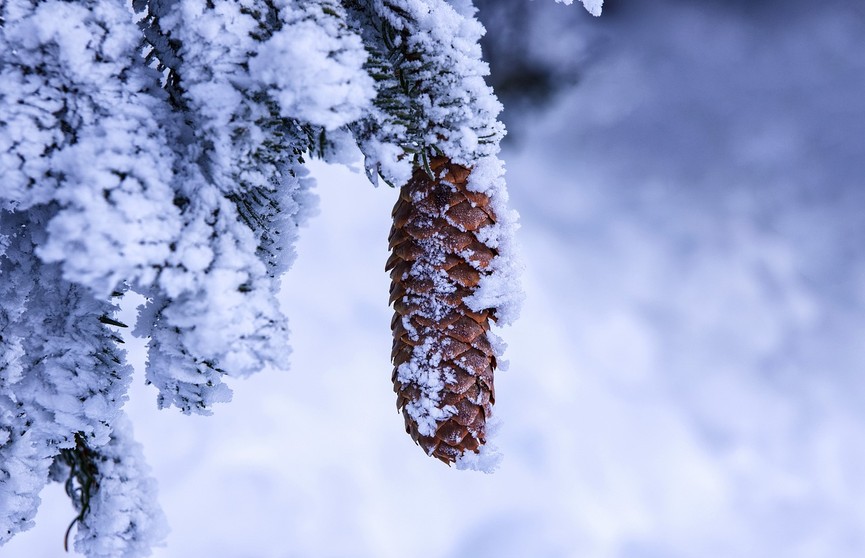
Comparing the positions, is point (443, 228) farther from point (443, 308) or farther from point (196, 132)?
point (196, 132)

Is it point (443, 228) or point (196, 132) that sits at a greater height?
point (443, 228)

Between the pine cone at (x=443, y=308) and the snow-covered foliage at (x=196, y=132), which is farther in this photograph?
the pine cone at (x=443, y=308)

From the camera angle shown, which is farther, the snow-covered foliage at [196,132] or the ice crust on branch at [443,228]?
the ice crust on branch at [443,228]

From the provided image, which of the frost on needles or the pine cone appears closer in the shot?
the frost on needles

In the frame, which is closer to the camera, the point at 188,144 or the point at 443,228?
the point at 188,144

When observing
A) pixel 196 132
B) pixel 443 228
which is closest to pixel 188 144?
pixel 196 132

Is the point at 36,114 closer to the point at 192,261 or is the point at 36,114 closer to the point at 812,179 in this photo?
the point at 192,261
